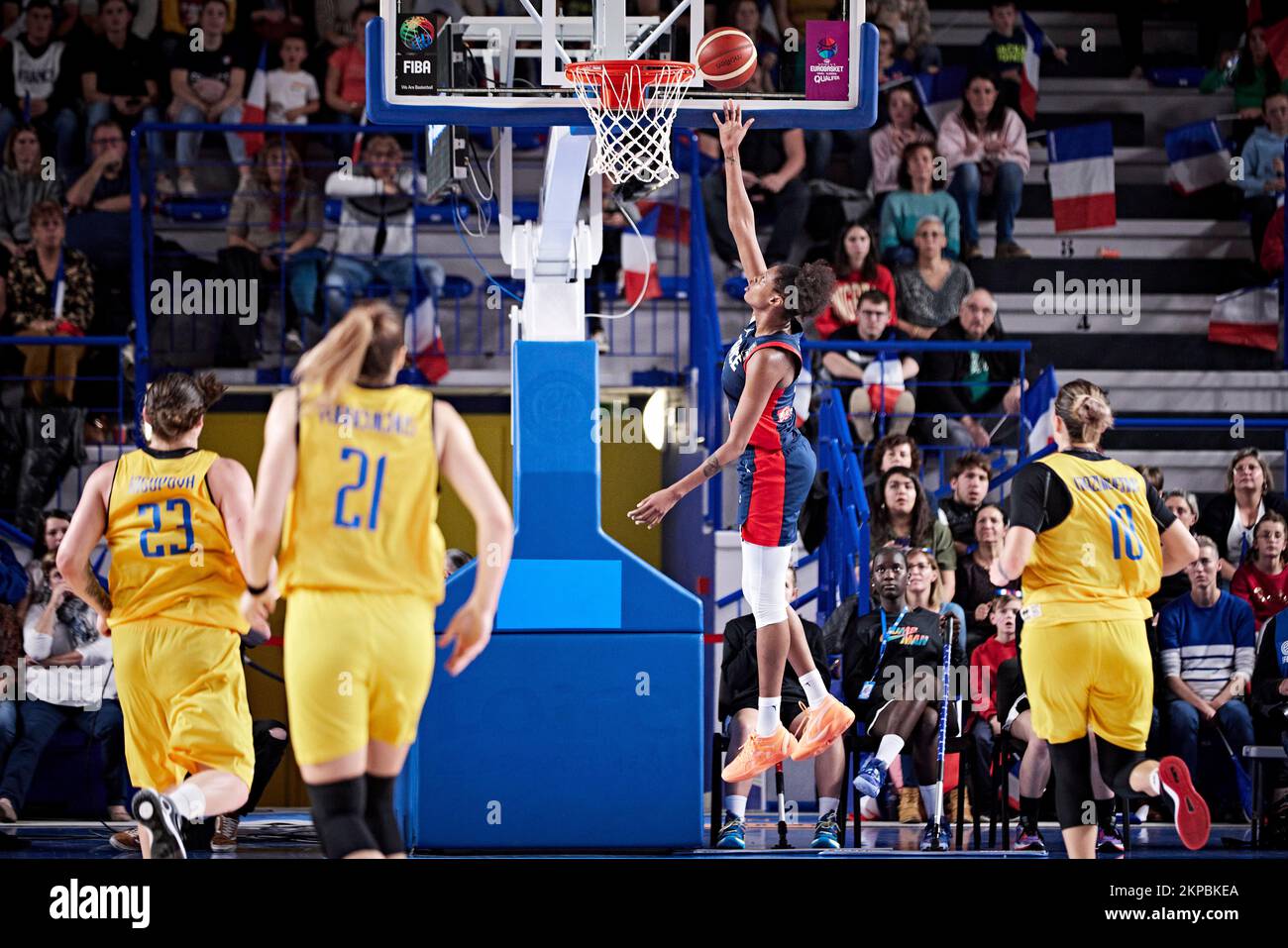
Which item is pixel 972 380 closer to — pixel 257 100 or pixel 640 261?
pixel 640 261

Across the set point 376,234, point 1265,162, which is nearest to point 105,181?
point 376,234

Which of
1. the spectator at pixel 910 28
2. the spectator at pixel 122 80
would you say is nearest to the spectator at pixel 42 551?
the spectator at pixel 122 80

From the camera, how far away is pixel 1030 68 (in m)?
13.4

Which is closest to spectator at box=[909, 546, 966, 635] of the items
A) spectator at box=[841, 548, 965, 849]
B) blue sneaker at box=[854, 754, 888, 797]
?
spectator at box=[841, 548, 965, 849]

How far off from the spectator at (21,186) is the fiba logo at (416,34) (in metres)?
5.36

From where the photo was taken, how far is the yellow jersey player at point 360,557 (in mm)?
5848

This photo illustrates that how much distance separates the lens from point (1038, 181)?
1334 centimetres

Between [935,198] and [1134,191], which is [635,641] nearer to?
[935,198]

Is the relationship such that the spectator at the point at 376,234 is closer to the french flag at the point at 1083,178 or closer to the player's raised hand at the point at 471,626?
the french flag at the point at 1083,178

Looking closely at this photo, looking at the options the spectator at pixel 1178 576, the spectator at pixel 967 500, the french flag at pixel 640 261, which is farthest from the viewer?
the french flag at pixel 640 261

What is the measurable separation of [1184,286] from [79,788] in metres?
8.24

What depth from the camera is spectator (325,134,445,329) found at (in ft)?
36.4

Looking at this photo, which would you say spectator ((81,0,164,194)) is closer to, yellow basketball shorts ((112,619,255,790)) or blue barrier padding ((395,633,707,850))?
blue barrier padding ((395,633,707,850))

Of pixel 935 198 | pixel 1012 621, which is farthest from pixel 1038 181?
pixel 1012 621
